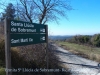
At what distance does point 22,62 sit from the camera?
6941mm

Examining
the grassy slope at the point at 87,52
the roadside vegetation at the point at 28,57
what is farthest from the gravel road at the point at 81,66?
the grassy slope at the point at 87,52

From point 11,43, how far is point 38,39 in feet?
5.71

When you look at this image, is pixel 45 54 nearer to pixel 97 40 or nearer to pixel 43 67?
pixel 43 67

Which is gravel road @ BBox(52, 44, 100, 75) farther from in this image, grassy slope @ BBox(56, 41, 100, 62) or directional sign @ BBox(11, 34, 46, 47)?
directional sign @ BBox(11, 34, 46, 47)

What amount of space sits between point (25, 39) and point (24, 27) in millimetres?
396

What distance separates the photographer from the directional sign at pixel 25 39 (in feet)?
16.5

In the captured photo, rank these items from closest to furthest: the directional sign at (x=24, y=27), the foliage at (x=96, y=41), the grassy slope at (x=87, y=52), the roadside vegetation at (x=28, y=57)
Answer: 1. the directional sign at (x=24, y=27)
2. the roadside vegetation at (x=28, y=57)
3. the grassy slope at (x=87, y=52)
4. the foliage at (x=96, y=41)

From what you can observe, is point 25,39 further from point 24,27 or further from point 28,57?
point 28,57

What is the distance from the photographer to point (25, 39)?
5.62 metres

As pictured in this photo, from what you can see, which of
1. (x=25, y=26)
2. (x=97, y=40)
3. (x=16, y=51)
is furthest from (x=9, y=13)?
(x=97, y=40)

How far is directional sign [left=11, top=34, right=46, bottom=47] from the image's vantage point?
503cm

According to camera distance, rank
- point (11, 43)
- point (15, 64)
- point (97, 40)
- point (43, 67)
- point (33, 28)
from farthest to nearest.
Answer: point (97, 40), point (43, 67), point (15, 64), point (33, 28), point (11, 43)

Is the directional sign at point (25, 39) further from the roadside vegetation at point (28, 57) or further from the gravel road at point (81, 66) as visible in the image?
the gravel road at point (81, 66)

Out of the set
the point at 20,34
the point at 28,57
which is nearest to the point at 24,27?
the point at 20,34
